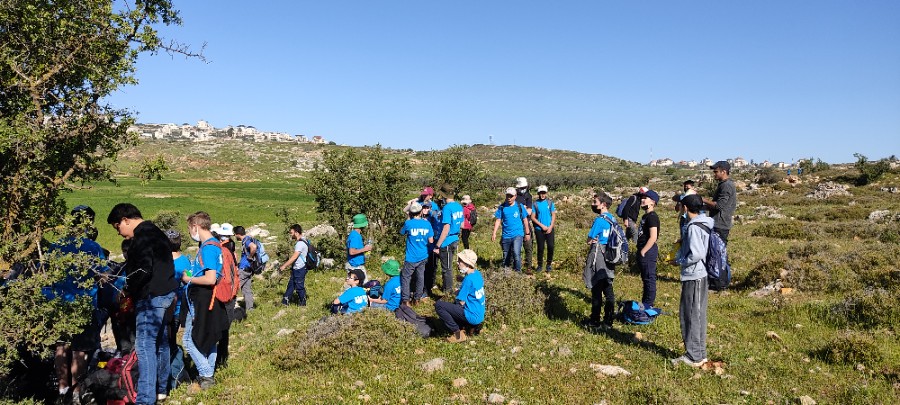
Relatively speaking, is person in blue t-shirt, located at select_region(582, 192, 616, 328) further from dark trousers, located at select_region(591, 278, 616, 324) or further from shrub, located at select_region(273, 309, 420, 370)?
shrub, located at select_region(273, 309, 420, 370)

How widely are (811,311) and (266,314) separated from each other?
11.1 metres

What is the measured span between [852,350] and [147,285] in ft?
30.3

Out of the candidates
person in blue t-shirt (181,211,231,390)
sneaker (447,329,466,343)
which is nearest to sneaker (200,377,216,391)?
person in blue t-shirt (181,211,231,390)

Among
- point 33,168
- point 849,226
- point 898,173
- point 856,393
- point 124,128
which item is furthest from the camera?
point 898,173

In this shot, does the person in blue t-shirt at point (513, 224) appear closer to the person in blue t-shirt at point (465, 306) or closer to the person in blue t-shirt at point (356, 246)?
the person in blue t-shirt at point (356, 246)

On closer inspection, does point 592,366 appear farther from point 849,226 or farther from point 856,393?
point 849,226

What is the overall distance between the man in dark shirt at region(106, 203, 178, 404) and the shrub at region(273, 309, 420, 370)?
184 cm

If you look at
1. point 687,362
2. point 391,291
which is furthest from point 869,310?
point 391,291

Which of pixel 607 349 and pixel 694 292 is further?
pixel 607 349

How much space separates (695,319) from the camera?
22.0 feet

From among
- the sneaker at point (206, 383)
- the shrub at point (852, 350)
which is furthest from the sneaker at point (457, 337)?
the shrub at point (852, 350)

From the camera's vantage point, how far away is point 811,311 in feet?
29.4

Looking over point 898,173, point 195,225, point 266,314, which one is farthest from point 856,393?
point 898,173

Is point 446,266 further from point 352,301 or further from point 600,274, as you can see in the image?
point 600,274
